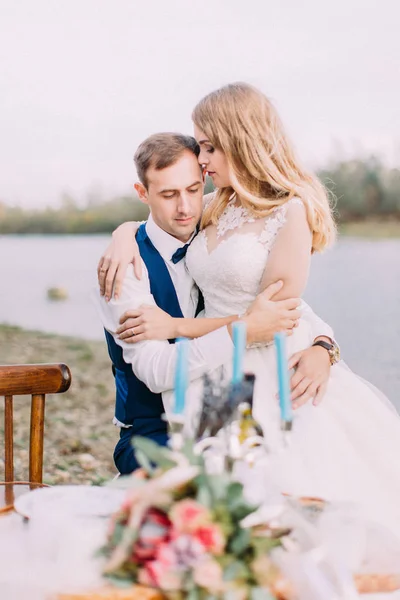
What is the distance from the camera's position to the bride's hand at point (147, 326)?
2164 millimetres

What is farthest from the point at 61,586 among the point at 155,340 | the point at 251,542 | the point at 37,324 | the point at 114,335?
the point at 37,324

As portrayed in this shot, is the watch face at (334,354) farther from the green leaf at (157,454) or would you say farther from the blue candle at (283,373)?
the green leaf at (157,454)

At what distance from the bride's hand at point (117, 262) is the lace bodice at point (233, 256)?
165 mm

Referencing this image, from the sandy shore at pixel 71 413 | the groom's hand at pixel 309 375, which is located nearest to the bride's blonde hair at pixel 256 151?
the groom's hand at pixel 309 375

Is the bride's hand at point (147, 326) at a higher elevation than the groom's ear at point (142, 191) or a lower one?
lower

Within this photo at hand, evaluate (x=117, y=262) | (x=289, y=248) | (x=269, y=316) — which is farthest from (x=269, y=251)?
(x=117, y=262)

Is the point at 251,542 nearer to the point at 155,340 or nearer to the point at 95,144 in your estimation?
the point at 155,340

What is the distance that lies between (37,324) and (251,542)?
268 inches

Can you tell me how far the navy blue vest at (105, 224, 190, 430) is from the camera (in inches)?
93.4

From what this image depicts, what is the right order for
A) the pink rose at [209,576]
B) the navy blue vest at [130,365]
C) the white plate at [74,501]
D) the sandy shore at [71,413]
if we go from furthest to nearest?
the sandy shore at [71,413] < the navy blue vest at [130,365] < the white plate at [74,501] < the pink rose at [209,576]

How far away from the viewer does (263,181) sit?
2.26m

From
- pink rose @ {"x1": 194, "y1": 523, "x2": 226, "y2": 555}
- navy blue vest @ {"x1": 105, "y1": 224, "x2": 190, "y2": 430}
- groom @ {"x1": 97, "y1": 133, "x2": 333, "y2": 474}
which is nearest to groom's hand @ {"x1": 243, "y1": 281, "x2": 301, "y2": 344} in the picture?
groom @ {"x1": 97, "y1": 133, "x2": 333, "y2": 474}

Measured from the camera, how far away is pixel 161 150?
225 cm

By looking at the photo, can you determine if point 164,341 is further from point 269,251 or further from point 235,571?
point 235,571
